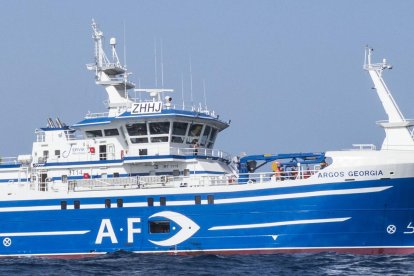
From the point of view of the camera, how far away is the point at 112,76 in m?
37.9

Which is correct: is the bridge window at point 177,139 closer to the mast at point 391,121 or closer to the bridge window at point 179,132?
the bridge window at point 179,132

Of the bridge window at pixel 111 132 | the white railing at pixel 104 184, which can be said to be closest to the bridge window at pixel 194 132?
the bridge window at pixel 111 132

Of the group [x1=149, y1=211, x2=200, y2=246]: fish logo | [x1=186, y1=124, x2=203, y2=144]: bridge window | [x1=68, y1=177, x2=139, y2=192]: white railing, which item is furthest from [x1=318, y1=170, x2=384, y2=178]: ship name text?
[x1=68, y1=177, x2=139, y2=192]: white railing

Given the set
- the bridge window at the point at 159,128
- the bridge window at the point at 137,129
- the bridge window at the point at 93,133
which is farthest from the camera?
the bridge window at the point at 93,133

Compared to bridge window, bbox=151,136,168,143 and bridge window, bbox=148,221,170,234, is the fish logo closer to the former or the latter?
bridge window, bbox=148,221,170,234

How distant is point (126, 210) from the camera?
110ft

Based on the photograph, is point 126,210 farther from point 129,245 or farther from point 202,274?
point 202,274

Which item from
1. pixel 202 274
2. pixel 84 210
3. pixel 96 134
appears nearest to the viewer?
pixel 202 274

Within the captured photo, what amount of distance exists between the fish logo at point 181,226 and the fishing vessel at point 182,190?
39 mm

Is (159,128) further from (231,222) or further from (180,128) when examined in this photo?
(231,222)

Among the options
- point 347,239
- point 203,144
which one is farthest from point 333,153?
point 203,144

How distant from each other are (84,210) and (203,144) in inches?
243

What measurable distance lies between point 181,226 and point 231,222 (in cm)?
204

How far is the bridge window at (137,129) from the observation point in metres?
35.3
